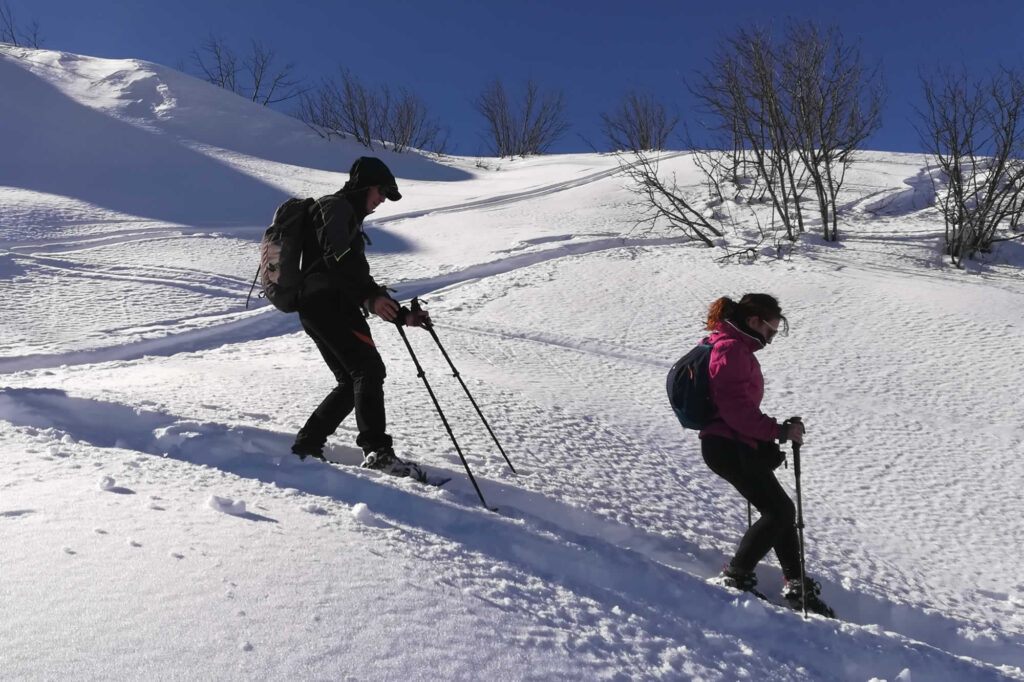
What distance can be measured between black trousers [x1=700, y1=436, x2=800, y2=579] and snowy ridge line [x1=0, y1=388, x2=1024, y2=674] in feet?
0.77

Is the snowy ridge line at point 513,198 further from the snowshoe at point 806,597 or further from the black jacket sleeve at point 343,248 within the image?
the snowshoe at point 806,597

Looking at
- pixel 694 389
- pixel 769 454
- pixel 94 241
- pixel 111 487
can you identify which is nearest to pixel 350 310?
pixel 111 487

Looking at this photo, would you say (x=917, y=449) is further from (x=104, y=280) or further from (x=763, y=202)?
(x=763, y=202)

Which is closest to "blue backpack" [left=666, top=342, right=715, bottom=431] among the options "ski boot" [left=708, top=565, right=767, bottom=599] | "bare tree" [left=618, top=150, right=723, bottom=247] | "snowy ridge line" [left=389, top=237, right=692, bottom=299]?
"ski boot" [left=708, top=565, right=767, bottom=599]

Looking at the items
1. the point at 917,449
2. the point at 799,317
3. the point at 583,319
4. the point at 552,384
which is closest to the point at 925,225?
the point at 799,317

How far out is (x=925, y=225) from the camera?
37.1ft

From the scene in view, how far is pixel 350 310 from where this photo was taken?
3.10 meters

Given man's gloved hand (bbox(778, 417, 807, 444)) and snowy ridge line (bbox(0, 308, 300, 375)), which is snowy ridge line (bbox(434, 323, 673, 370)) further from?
man's gloved hand (bbox(778, 417, 807, 444))

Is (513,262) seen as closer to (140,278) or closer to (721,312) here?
(140,278)

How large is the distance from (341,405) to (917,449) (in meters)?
3.70

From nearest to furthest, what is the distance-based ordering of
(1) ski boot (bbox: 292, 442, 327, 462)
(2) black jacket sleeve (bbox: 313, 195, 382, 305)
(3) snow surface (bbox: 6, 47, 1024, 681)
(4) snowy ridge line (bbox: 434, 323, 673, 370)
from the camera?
(3) snow surface (bbox: 6, 47, 1024, 681) < (2) black jacket sleeve (bbox: 313, 195, 382, 305) < (1) ski boot (bbox: 292, 442, 327, 462) < (4) snowy ridge line (bbox: 434, 323, 673, 370)

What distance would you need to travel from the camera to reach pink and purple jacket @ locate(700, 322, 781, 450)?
264cm

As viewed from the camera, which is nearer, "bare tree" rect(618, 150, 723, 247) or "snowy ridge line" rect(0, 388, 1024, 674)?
"snowy ridge line" rect(0, 388, 1024, 674)

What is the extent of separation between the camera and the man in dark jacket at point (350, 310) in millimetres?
2967
